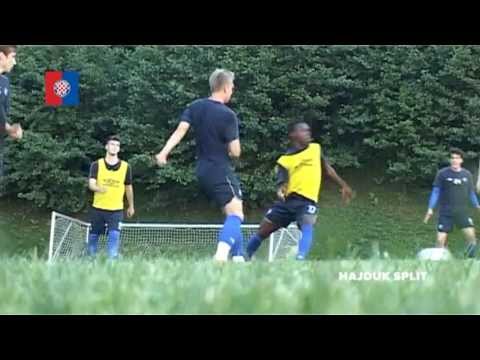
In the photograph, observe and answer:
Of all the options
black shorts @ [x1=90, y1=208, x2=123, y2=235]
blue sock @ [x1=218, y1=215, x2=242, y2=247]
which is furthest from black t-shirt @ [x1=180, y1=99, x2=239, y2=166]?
black shorts @ [x1=90, y1=208, x2=123, y2=235]

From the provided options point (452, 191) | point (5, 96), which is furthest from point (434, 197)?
point (5, 96)

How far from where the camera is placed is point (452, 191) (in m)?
7.69

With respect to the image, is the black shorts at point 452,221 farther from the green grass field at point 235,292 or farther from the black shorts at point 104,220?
the green grass field at point 235,292

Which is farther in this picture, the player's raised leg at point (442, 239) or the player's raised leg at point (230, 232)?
the player's raised leg at point (442, 239)

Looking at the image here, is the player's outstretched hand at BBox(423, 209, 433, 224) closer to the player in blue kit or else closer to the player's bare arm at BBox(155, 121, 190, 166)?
the player in blue kit

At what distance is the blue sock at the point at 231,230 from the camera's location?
17.0ft

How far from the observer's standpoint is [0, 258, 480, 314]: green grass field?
2.26 metres

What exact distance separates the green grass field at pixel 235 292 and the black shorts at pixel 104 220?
448 centimetres

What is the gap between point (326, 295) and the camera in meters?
2.31

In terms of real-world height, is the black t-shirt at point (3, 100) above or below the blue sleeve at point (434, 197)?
above

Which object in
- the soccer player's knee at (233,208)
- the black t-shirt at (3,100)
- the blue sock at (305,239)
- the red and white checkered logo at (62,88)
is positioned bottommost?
the blue sock at (305,239)

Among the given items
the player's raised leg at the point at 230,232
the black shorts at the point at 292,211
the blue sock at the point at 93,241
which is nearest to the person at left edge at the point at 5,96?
the player's raised leg at the point at 230,232

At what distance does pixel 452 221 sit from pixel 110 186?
349 centimetres

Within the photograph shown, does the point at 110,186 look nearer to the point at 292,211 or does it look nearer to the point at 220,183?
the point at 292,211
